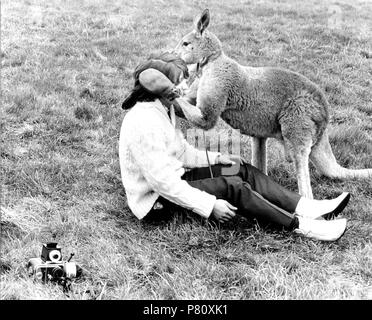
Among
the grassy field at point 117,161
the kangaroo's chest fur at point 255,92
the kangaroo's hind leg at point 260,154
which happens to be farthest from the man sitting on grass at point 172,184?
the kangaroo's hind leg at point 260,154

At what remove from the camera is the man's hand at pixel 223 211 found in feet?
12.3

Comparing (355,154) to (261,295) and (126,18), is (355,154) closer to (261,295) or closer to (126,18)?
(261,295)

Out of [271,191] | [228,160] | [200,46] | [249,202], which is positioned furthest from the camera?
[200,46]

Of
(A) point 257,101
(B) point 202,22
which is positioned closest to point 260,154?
(A) point 257,101

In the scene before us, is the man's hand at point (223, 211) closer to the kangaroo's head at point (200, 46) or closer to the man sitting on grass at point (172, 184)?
the man sitting on grass at point (172, 184)

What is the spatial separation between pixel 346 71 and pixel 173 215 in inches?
181

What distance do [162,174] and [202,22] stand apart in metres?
1.71

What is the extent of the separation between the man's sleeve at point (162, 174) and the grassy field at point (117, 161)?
26 centimetres

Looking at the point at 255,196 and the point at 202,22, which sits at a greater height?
the point at 202,22

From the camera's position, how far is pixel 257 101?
466 centimetres

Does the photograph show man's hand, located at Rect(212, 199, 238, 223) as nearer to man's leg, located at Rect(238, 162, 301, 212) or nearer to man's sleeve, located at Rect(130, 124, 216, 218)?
man's sleeve, located at Rect(130, 124, 216, 218)

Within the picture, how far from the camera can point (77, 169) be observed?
4.98 metres

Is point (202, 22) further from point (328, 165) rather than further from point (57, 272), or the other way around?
point (57, 272)

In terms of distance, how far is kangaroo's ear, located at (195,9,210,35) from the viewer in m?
4.79
